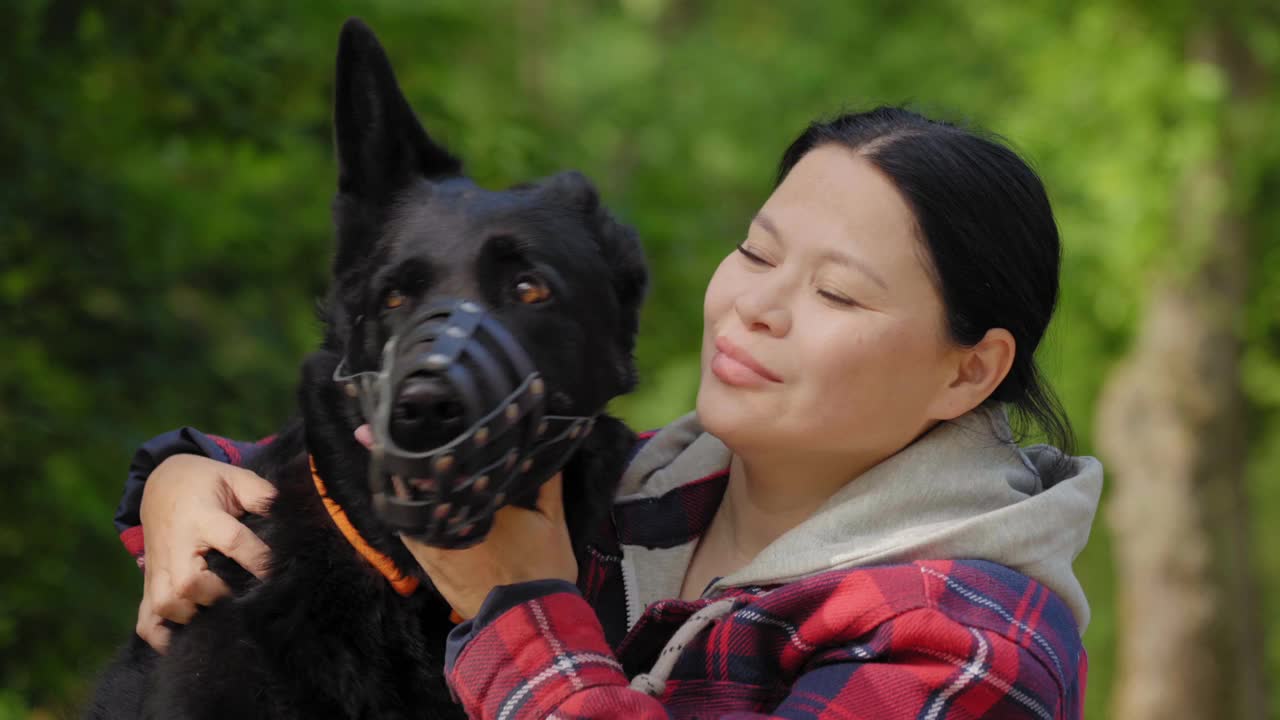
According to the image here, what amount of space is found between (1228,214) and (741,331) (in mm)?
8099

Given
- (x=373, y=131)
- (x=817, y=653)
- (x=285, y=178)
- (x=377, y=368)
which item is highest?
(x=373, y=131)

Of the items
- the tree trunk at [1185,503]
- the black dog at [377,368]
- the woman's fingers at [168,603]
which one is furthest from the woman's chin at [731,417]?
the tree trunk at [1185,503]

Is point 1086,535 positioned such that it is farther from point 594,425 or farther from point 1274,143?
point 1274,143

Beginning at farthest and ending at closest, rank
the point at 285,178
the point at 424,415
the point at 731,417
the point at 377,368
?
the point at 285,178, the point at 731,417, the point at 377,368, the point at 424,415

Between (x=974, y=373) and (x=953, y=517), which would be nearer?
(x=953, y=517)

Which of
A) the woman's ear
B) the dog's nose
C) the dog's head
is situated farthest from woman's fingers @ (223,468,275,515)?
the woman's ear

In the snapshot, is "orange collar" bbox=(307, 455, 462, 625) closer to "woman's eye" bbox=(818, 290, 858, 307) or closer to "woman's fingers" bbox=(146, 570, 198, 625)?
"woman's fingers" bbox=(146, 570, 198, 625)

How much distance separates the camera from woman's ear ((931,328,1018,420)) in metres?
1.94

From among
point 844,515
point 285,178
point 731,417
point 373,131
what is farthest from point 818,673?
A: point 285,178

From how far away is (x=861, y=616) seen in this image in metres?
1.69

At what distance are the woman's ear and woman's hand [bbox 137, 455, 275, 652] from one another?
1.06 meters

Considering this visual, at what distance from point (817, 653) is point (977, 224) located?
661mm

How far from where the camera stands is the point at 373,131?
6.42ft

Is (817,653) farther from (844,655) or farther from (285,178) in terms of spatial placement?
(285,178)
